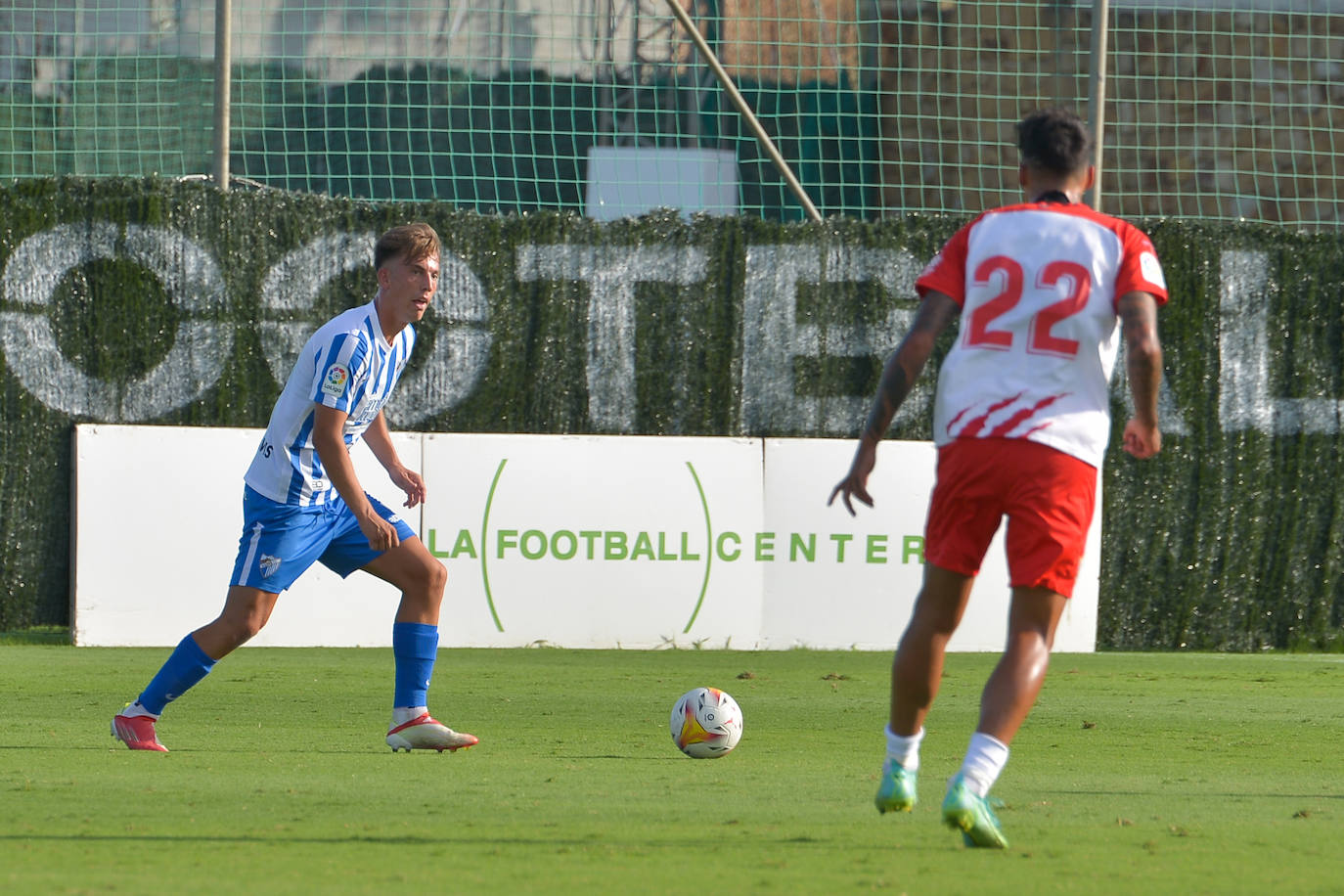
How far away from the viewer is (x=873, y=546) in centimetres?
1046

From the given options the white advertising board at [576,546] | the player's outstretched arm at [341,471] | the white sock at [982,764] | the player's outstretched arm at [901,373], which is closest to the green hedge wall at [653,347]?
the white advertising board at [576,546]

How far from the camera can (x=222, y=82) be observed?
34.1ft

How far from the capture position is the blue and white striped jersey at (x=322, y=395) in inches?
224

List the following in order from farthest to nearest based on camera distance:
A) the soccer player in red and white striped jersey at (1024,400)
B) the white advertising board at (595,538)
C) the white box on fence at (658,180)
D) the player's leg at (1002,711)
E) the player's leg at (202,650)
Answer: the white box on fence at (658,180) < the white advertising board at (595,538) < the player's leg at (202,650) < the soccer player in red and white striped jersey at (1024,400) < the player's leg at (1002,711)

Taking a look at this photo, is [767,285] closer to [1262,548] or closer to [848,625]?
[848,625]

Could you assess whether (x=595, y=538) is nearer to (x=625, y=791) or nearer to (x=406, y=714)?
(x=406, y=714)

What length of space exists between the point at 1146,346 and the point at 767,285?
7.06 metres

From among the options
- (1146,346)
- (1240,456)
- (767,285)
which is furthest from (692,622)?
(1146,346)

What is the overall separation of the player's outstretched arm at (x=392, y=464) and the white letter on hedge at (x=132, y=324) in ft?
14.1

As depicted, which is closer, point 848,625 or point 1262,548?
point 848,625

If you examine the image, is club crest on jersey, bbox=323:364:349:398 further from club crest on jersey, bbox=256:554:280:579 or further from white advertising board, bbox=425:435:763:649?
white advertising board, bbox=425:435:763:649

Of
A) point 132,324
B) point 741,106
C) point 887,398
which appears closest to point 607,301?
point 741,106

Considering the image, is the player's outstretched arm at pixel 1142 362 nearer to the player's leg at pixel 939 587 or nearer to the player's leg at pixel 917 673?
the player's leg at pixel 939 587

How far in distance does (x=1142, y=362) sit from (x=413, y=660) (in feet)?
9.66
